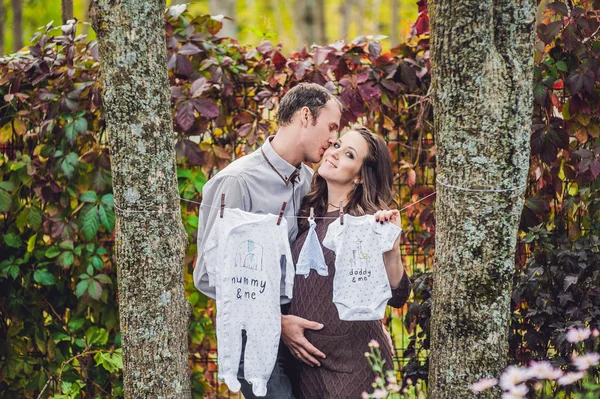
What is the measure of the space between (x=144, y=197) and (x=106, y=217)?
1.18 metres

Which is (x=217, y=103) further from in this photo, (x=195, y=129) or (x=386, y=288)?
(x=386, y=288)

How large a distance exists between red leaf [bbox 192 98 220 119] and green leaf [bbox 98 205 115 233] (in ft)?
2.35

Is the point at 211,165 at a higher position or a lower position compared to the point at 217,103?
lower

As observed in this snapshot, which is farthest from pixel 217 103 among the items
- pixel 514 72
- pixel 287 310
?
pixel 514 72

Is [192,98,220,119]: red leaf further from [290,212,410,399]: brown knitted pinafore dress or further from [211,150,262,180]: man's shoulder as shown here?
[290,212,410,399]: brown knitted pinafore dress

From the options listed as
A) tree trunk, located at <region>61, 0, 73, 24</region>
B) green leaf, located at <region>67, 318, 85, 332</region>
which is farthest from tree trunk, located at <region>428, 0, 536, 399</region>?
tree trunk, located at <region>61, 0, 73, 24</region>

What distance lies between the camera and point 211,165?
3916mm

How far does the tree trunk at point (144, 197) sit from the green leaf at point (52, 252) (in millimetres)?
1254

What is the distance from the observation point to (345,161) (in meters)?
3.07

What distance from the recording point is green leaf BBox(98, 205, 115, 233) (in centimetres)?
374

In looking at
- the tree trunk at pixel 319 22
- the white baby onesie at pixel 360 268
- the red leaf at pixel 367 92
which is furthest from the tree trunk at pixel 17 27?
the white baby onesie at pixel 360 268

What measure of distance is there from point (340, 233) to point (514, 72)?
880 mm

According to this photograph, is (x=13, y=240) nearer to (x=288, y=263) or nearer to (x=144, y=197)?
(x=144, y=197)

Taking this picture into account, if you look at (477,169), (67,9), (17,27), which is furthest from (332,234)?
(17,27)
